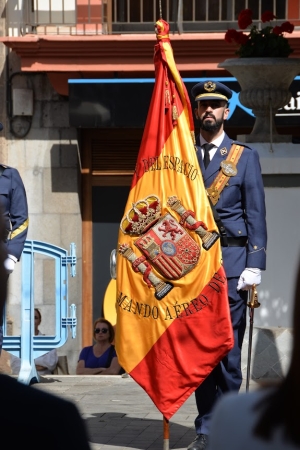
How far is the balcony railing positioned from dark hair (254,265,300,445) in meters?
13.6

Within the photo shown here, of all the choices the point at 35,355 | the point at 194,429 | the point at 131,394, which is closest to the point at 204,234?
the point at 194,429

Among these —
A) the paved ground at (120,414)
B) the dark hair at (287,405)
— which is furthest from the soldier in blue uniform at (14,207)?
the dark hair at (287,405)

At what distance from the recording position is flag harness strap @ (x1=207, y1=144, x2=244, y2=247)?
665 centimetres

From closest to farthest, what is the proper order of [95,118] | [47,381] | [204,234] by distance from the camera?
[204,234]
[47,381]
[95,118]

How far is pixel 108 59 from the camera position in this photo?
50.1 ft

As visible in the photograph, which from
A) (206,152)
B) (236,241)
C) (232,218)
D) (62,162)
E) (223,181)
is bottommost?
(236,241)

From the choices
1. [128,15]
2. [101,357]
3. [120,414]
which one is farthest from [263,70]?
[128,15]

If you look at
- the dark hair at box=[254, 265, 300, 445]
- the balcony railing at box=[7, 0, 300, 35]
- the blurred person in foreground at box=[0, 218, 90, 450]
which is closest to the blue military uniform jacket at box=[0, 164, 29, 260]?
the blurred person in foreground at box=[0, 218, 90, 450]

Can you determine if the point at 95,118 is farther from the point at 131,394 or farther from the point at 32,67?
the point at 131,394

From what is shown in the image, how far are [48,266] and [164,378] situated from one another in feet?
29.3

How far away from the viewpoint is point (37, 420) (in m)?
2.18

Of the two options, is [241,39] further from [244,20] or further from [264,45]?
[244,20]

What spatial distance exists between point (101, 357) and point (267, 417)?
343 inches

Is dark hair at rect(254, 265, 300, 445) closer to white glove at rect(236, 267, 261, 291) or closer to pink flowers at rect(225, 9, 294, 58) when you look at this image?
white glove at rect(236, 267, 261, 291)
